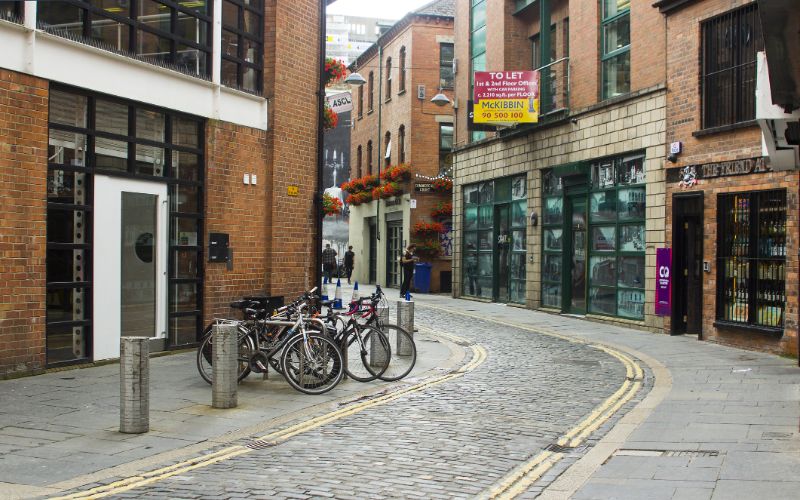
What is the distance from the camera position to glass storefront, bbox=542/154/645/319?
17.7m

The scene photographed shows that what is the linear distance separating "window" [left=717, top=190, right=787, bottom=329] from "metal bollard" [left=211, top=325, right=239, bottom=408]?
904cm

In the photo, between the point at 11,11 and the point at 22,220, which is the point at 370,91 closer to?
the point at 11,11

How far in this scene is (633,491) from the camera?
18.4 ft

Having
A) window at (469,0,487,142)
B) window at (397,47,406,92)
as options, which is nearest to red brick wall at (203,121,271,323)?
window at (469,0,487,142)

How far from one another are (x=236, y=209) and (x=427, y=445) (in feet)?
25.0

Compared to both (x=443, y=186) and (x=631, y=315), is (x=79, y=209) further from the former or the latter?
(x=443, y=186)

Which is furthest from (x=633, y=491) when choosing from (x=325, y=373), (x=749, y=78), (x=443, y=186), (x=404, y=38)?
(x=404, y=38)

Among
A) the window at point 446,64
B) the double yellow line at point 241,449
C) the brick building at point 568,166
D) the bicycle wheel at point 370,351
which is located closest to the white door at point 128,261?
the bicycle wheel at point 370,351

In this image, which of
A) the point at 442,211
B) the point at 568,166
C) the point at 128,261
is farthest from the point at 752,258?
the point at 442,211

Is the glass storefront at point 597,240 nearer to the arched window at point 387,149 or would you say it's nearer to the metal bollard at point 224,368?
the metal bollard at point 224,368

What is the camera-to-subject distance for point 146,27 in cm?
1198

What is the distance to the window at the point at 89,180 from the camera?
1053cm

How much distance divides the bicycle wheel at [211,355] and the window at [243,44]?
5.33m

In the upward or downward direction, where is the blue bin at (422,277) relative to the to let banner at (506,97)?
downward
